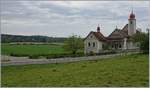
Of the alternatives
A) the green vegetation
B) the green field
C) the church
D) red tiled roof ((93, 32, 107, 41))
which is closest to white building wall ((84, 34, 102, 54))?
the church

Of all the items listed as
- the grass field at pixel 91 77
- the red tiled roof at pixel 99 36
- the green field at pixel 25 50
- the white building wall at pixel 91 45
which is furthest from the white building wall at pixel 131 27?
the grass field at pixel 91 77

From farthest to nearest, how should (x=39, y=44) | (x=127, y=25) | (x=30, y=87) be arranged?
1. (x=39, y=44)
2. (x=127, y=25)
3. (x=30, y=87)

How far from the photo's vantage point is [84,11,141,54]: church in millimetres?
54594

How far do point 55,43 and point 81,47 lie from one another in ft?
151

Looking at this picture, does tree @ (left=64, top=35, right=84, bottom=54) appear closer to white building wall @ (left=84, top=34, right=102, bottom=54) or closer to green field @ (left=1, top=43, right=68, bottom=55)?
white building wall @ (left=84, top=34, right=102, bottom=54)

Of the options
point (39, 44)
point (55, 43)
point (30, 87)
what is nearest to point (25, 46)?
point (39, 44)

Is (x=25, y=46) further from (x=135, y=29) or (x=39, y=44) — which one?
(x=135, y=29)

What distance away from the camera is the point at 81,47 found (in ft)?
184

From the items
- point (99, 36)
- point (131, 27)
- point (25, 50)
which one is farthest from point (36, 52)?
point (131, 27)

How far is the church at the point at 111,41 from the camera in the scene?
54594mm

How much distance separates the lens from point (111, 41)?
5653 cm

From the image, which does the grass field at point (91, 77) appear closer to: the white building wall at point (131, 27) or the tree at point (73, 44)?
the tree at point (73, 44)

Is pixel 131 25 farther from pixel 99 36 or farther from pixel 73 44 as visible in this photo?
pixel 73 44

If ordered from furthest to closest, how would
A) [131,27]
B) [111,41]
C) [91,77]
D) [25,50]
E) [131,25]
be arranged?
[25,50]
[131,25]
[131,27]
[111,41]
[91,77]
